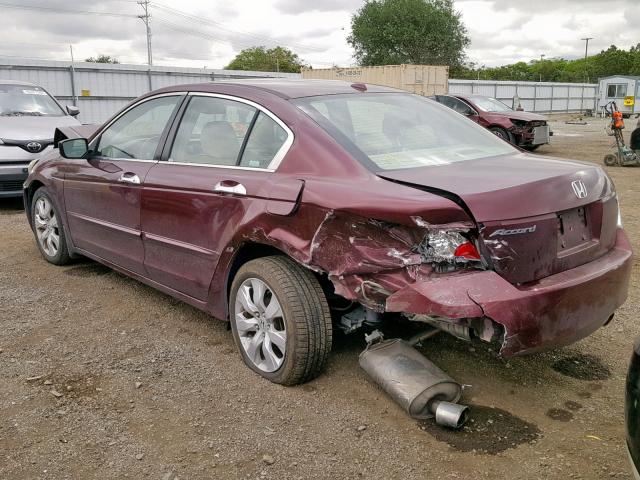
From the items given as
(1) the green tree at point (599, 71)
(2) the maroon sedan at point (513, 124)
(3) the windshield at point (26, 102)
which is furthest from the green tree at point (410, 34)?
(3) the windshield at point (26, 102)

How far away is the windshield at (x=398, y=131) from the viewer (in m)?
3.22

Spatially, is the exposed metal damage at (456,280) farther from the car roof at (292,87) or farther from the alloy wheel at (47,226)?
the alloy wheel at (47,226)

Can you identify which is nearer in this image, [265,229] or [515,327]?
[515,327]

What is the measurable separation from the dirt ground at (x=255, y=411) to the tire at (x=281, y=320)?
0.14m

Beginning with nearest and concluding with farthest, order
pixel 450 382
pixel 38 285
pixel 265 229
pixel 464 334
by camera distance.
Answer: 1. pixel 464 334
2. pixel 450 382
3. pixel 265 229
4. pixel 38 285

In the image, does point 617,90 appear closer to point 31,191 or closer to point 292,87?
point 31,191

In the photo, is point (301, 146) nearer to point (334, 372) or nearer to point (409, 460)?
point (334, 372)

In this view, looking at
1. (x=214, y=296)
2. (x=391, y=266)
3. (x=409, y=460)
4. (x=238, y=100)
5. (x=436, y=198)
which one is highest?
(x=238, y=100)

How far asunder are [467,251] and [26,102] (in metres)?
9.03

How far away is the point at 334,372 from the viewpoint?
3.50 metres

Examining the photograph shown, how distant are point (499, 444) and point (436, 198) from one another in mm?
1162

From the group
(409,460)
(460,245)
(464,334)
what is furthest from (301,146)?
(409,460)

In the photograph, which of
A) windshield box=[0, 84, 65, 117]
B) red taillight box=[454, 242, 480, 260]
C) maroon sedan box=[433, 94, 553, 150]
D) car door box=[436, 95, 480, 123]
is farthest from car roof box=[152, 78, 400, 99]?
car door box=[436, 95, 480, 123]

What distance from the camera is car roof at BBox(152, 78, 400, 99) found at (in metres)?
3.63
